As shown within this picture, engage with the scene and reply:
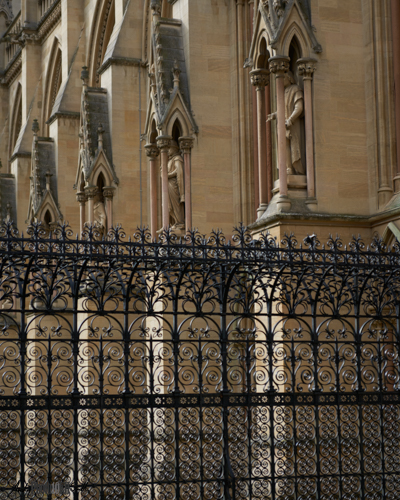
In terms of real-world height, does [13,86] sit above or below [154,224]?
above

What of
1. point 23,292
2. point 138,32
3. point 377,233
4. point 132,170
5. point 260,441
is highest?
point 138,32

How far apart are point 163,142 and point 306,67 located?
3.45 m

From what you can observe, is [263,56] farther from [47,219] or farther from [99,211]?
[47,219]

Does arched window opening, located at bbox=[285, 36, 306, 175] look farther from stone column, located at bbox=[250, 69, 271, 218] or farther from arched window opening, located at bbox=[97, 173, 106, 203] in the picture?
arched window opening, located at bbox=[97, 173, 106, 203]

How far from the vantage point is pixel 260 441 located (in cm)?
1032

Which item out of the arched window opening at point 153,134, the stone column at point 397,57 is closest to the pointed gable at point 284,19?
the stone column at point 397,57

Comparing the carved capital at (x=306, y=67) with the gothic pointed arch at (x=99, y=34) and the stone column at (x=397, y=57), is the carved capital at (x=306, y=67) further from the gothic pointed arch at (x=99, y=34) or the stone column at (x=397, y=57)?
the gothic pointed arch at (x=99, y=34)

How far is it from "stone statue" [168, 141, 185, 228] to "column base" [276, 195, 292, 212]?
334 cm

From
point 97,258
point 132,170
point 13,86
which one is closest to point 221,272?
point 97,258

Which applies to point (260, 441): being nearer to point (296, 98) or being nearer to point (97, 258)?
point (97, 258)

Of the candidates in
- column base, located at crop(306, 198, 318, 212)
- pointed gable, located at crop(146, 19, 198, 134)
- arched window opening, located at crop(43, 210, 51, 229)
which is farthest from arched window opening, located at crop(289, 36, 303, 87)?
arched window opening, located at crop(43, 210, 51, 229)

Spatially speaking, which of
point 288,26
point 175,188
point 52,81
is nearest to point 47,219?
point 52,81

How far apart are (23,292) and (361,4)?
26.7 ft

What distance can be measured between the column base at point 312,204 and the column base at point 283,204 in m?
0.31
